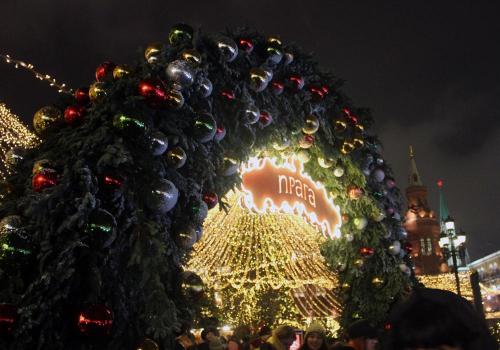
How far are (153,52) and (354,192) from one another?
381cm

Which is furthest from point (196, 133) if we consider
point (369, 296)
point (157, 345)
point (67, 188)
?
point (369, 296)

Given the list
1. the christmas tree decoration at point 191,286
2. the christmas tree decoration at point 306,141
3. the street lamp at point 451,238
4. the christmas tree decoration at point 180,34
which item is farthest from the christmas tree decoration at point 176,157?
the street lamp at point 451,238

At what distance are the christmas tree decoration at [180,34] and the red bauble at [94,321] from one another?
275 cm

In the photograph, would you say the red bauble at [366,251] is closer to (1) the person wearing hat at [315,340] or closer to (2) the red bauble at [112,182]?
(1) the person wearing hat at [315,340]

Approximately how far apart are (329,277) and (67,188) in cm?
603

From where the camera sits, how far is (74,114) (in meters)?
4.04

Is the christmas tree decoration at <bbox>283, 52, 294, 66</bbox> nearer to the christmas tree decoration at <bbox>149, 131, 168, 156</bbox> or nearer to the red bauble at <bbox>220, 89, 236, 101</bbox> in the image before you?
the red bauble at <bbox>220, 89, 236, 101</bbox>

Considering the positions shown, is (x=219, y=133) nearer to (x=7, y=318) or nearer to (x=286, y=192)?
(x=286, y=192)

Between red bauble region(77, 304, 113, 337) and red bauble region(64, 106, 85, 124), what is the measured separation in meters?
1.76

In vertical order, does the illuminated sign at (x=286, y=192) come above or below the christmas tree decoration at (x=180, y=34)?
below

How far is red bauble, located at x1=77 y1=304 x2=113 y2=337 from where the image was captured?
117 inches

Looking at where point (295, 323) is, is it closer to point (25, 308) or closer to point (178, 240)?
point (178, 240)

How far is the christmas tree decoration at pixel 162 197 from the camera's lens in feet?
11.6

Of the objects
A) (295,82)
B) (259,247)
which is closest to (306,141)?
(295,82)
